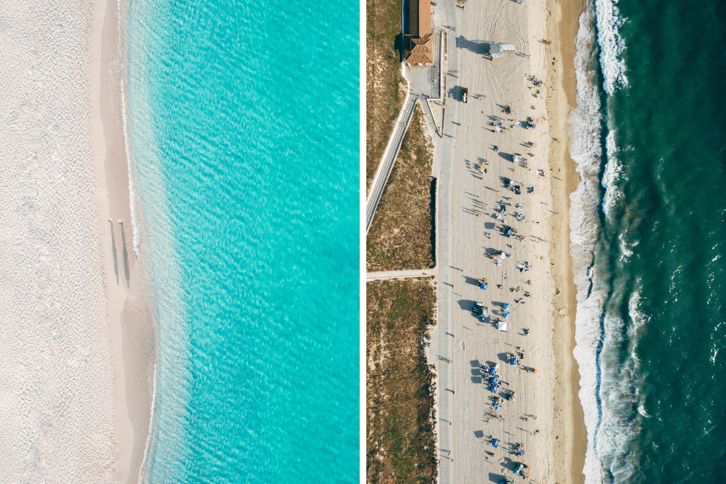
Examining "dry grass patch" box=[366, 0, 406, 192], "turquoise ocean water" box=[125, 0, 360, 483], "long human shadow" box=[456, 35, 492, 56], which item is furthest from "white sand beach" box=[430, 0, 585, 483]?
"turquoise ocean water" box=[125, 0, 360, 483]

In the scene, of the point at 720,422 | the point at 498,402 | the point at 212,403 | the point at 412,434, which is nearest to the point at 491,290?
the point at 498,402

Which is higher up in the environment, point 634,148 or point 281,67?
point 281,67

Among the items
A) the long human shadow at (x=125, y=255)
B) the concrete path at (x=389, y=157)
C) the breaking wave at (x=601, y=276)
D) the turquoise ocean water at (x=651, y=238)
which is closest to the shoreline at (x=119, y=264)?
the long human shadow at (x=125, y=255)

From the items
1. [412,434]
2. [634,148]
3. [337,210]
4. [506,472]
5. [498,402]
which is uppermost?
[634,148]

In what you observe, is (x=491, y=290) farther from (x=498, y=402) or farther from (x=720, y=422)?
(x=720, y=422)

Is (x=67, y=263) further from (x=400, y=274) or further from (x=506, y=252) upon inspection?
(x=506, y=252)

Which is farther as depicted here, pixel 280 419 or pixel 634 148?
pixel 634 148
